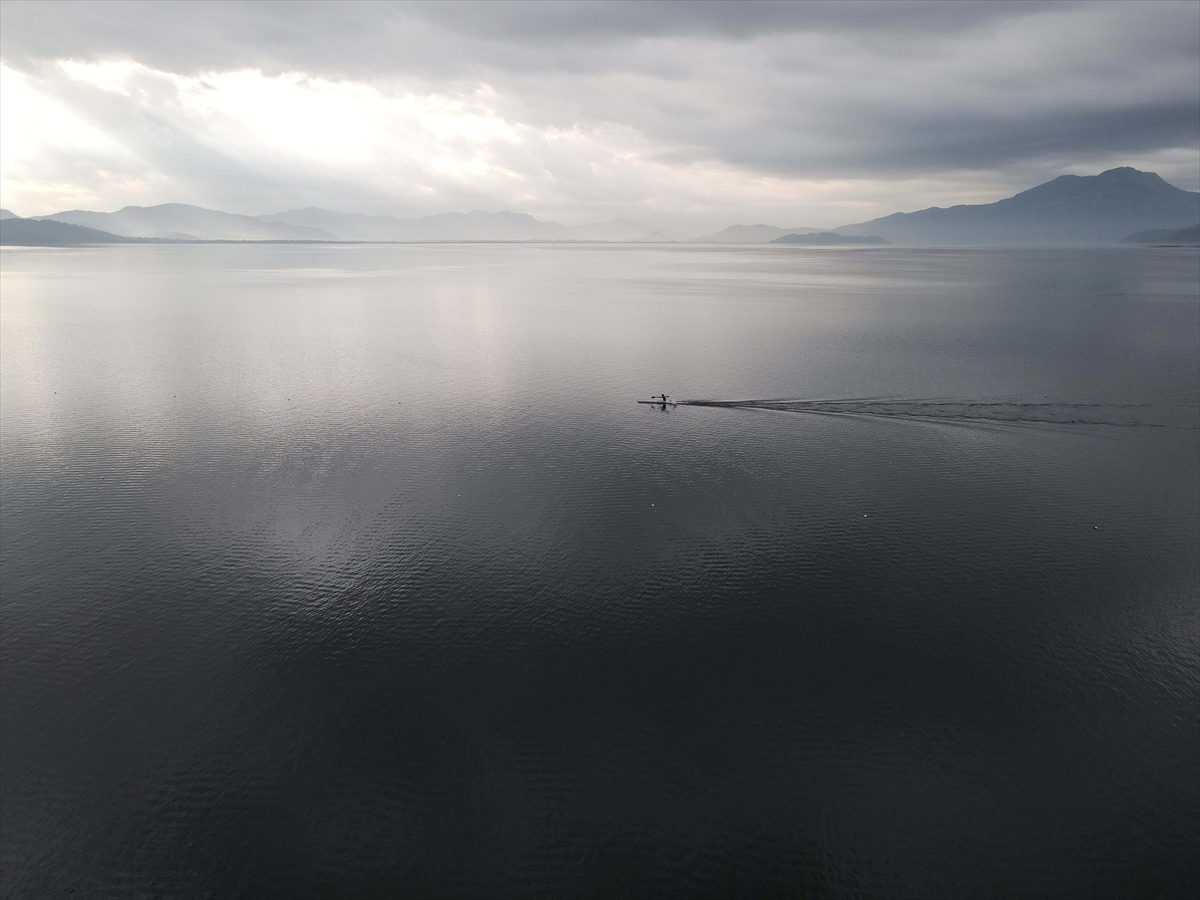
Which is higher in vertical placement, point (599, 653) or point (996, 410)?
point (996, 410)

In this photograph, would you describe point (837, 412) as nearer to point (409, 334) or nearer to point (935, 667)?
point (935, 667)

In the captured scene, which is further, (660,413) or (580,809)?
(660,413)

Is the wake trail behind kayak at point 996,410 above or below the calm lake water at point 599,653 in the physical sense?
above

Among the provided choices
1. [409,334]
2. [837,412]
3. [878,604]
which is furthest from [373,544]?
[409,334]

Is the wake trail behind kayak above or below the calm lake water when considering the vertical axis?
above

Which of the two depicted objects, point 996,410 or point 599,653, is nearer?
point 599,653

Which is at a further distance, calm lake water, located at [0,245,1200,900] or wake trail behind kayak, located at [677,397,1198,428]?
wake trail behind kayak, located at [677,397,1198,428]

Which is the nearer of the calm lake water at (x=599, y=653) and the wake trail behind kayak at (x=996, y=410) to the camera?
the calm lake water at (x=599, y=653)

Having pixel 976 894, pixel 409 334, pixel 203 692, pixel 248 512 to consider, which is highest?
pixel 409 334
